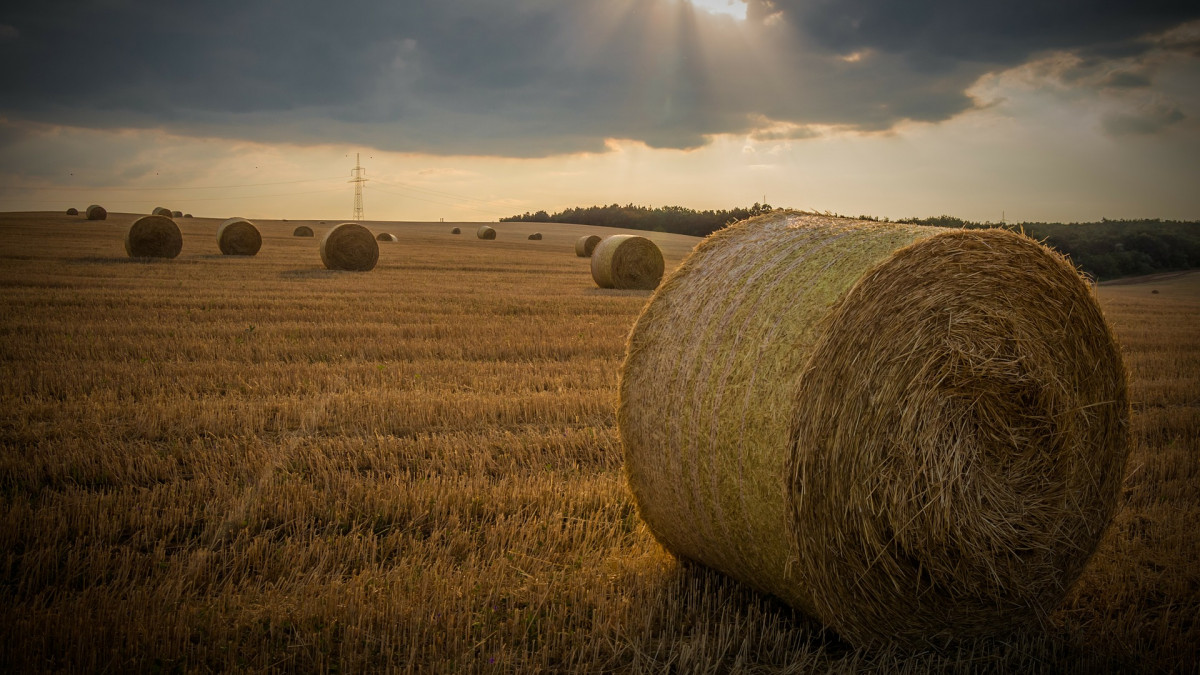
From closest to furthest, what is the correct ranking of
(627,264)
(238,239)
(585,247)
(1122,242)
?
1. (627,264)
2. (238,239)
3. (585,247)
4. (1122,242)

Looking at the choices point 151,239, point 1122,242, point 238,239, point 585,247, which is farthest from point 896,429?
point 1122,242

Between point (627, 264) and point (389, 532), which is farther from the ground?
point (627, 264)

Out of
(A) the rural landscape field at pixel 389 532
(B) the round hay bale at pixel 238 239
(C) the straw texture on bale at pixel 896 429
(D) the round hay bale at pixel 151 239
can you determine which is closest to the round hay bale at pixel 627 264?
(A) the rural landscape field at pixel 389 532

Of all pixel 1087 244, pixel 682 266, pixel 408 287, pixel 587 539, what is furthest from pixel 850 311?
pixel 1087 244

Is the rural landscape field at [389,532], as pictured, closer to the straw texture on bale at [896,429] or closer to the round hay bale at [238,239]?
the straw texture on bale at [896,429]

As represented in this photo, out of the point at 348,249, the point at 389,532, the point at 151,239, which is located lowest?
the point at 389,532

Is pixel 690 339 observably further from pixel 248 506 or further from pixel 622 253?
pixel 622 253

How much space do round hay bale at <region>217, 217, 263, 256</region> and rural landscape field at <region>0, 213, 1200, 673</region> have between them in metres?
16.9

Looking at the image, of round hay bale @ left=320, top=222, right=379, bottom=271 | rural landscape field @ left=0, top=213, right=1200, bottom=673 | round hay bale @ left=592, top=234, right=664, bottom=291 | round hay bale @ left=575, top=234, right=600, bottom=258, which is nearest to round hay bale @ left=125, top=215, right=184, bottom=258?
round hay bale @ left=320, top=222, right=379, bottom=271

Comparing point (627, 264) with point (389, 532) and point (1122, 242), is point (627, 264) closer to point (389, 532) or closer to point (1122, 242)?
point (389, 532)

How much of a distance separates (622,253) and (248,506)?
14.7m

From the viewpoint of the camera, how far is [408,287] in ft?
56.8

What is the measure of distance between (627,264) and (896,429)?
15583 millimetres

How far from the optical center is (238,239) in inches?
1017
